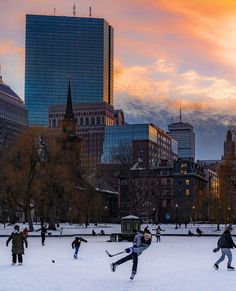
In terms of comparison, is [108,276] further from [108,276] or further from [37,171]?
[37,171]

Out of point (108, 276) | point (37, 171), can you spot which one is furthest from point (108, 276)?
point (37, 171)

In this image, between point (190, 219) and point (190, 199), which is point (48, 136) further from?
point (190, 199)

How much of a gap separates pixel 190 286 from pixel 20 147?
5138 cm

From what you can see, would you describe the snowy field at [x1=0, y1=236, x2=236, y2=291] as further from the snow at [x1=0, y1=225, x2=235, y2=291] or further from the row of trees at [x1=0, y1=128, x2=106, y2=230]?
the row of trees at [x1=0, y1=128, x2=106, y2=230]

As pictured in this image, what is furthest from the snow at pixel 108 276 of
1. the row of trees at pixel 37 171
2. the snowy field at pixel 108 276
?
the row of trees at pixel 37 171

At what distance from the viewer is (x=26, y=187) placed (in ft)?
216

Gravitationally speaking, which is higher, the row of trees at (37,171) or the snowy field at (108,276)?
the row of trees at (37,171)

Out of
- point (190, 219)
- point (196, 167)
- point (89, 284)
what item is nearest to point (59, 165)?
point (89, 284)

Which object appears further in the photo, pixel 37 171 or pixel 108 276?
pixel 37 171

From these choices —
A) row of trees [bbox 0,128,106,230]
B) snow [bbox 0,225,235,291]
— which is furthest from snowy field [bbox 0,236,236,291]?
row of trees [bbox 0,128,106,230]

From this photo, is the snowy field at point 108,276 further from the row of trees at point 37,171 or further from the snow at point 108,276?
the row of trees at point 37,171

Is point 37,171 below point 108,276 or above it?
above

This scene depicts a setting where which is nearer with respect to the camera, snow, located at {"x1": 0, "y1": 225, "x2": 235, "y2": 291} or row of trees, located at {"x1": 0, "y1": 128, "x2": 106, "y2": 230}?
snow, located at {"x1": 0, "y1": 225, "x2": 235, "y2": 291}

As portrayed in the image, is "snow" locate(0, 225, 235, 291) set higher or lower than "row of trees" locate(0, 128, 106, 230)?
lower
